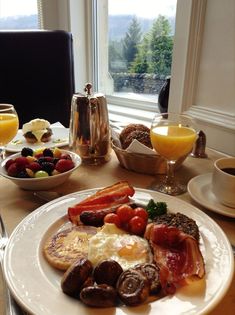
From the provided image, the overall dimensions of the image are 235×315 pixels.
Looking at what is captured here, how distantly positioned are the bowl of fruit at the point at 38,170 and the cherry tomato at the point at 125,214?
0.26 meters

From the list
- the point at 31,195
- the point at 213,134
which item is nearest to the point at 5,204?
the point at 31,195

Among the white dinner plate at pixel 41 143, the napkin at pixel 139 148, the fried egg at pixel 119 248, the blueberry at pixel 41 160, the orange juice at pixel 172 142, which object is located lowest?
the white dinner plate at pixel 41 143

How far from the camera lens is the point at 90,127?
1113 mm

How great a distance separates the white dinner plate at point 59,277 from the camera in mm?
467

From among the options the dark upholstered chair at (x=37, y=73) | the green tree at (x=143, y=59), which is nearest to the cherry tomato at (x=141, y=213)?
the dark upholstered chair at (x=37, y=73)

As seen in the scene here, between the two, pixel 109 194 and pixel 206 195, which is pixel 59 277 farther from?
pixel 206 195

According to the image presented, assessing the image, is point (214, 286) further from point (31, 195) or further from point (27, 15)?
point (27, 15)

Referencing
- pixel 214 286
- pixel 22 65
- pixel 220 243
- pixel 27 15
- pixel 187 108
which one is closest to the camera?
pixel 214 286

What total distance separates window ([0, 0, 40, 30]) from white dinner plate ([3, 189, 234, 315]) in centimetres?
207

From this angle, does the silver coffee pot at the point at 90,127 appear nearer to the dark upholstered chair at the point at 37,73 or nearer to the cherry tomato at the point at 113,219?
the cherry tomato at the point at 113,219

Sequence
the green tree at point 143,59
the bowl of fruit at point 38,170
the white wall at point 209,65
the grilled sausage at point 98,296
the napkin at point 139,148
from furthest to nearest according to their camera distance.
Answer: the green tree at point 143,59
the white wall at point 209,65
the napkin at point 139,148
the bowl of fruit at point 38,170
the grilled sausage at point 98,296

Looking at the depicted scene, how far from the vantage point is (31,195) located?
860 mm

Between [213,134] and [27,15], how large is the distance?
1765 millimetres

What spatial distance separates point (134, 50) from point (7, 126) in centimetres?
133
